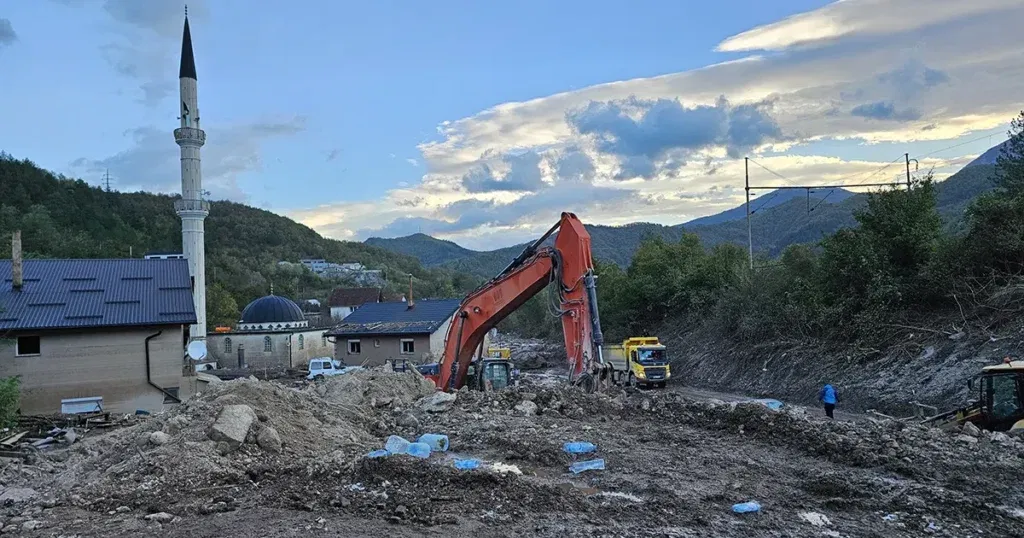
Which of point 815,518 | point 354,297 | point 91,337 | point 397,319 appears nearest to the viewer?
point 815,518

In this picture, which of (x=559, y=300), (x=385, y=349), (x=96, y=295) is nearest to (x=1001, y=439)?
(x=559, y=300)

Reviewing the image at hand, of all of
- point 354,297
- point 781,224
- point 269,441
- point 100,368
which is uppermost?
point 781,224

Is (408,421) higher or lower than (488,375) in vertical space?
lower

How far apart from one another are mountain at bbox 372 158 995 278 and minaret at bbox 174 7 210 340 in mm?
17242

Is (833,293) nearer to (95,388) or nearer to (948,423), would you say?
(948,423)

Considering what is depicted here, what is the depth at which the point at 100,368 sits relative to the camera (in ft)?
63.8

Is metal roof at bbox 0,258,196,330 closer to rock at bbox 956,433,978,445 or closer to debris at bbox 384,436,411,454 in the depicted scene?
debris at bbox 384,436,411,454

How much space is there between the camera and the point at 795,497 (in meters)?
8.28

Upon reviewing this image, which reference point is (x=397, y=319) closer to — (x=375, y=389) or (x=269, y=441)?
(x=375, y=389)

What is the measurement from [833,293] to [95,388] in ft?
80.3

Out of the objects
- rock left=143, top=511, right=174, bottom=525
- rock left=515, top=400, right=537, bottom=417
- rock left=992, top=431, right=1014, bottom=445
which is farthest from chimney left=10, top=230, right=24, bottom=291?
rock left=992, top=431, right=1014, bottom=445

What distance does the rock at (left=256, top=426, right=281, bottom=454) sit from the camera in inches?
420

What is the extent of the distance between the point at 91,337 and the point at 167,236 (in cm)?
8046

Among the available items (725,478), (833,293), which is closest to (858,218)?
(833,293)
